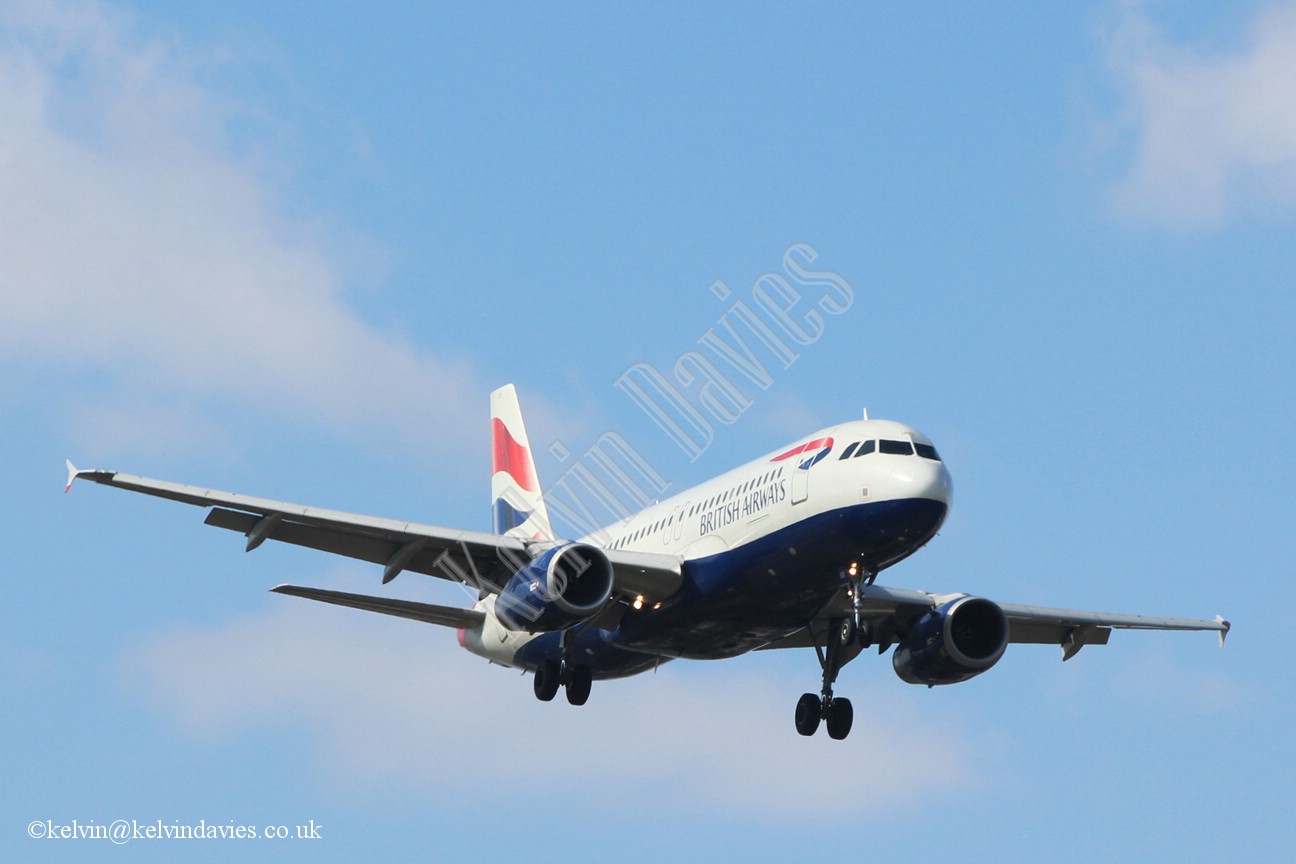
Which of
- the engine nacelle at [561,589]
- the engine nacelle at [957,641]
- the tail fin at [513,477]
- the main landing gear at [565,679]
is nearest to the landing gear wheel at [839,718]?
the engine nacelle at [957,641]

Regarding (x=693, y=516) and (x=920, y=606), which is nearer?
(x=693, y=516)

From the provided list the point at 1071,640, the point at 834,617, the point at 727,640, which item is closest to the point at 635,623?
the point at 727,640

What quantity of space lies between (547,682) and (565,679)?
1.26 ft

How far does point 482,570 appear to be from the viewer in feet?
127

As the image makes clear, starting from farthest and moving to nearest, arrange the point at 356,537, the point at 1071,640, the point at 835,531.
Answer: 1. the point at 1071,640
2. the point at 356,537
3. the point at 835,531

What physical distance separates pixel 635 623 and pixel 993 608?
26.5 ft

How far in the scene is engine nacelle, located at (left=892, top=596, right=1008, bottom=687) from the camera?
40.1m

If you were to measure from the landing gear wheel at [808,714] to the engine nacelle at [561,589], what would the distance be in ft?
21.2

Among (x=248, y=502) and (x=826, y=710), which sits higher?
(x=248, y=502)

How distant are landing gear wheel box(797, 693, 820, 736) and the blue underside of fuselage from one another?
2.34 m

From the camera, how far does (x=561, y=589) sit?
3538 cm

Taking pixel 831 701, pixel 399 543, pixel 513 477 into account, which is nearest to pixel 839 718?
pixel 831 701

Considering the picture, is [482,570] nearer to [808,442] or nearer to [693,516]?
[693,516]

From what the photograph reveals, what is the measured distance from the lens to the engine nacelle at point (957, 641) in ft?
132
